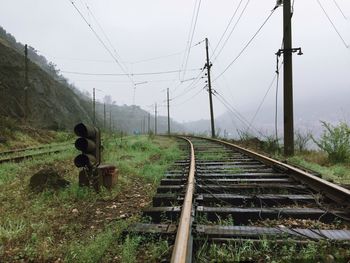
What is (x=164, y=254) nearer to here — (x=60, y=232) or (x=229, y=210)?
(x=229, y=210)

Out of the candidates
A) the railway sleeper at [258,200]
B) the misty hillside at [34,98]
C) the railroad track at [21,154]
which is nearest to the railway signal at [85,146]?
the railway sleeper at [258,200]

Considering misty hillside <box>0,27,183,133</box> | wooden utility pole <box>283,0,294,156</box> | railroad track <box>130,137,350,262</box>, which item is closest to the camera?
railroad track <box>130,137,350,262</box>

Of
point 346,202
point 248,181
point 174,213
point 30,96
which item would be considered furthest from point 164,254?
point 30,96

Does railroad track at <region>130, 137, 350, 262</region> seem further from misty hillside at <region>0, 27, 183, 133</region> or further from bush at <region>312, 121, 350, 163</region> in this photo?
misty hillside at <region>0, 27, 183, 133</region>

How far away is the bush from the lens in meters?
9.09

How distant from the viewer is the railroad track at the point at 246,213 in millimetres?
2779

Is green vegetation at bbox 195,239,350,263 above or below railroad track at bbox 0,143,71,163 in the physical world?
below

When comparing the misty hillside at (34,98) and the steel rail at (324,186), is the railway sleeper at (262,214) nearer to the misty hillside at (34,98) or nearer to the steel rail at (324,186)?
the steel rail at (324,186)

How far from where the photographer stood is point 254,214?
11.5 feet

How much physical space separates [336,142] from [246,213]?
687 centimetres

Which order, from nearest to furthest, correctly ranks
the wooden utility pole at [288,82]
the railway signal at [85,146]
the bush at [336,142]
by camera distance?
the railway signal at [85,146] → the bush at [336,142] → the wooden utility pole at [288,82]

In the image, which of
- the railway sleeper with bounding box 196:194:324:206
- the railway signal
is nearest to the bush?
the railway sleeper with bounding box 196:194:324:206

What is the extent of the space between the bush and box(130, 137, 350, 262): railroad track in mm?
4272

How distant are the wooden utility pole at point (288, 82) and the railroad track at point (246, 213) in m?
4.86
